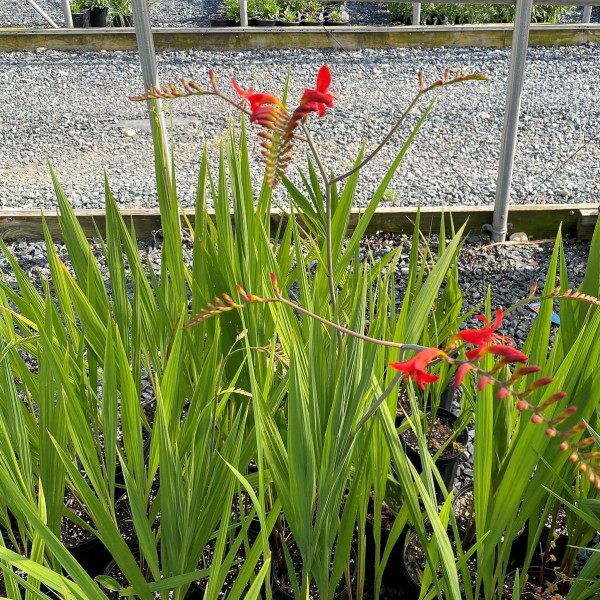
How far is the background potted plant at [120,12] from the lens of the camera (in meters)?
5.25

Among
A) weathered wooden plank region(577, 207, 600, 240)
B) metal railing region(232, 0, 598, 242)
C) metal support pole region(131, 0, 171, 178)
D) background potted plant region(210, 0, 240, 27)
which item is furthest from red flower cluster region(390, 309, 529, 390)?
background potted plant region(210, 0, 240, 27)

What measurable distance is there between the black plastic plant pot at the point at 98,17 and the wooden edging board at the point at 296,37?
3.23 ft

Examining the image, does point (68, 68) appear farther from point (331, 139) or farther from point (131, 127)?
point (331, 139)

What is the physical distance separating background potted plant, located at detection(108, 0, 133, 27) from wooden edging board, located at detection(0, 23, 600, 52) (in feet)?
3.28

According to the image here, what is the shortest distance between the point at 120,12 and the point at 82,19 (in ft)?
0.97

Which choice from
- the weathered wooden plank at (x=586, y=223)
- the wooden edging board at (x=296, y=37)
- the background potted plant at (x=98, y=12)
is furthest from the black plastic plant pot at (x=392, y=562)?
the background potted plant at (x=98, y=12)

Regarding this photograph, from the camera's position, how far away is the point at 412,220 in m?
2.19

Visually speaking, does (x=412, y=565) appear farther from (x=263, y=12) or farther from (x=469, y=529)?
(x=263, y=12)

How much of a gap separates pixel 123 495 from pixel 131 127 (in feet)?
8.39

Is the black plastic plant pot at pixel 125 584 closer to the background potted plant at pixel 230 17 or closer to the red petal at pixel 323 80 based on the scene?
the red petal at pixel 323 80

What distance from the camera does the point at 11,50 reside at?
4379 mm

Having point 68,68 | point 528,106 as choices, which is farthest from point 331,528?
point 68,68

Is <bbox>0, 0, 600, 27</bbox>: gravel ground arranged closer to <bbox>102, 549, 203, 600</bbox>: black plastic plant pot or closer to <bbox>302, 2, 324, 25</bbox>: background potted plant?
<bbox>302, 2, 324, 25</bbox>: background potted plant

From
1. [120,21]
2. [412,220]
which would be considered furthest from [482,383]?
[120,21]
